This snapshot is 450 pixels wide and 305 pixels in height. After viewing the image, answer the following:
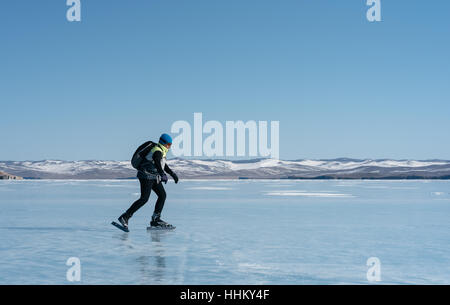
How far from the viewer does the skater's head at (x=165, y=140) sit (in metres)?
8.20

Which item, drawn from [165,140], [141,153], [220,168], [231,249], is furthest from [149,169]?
[220,168]

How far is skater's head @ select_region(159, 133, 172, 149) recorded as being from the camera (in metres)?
8.20

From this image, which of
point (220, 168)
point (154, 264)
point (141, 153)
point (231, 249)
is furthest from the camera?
point (220, 168)

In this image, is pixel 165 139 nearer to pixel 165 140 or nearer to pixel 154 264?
pixel 165 140

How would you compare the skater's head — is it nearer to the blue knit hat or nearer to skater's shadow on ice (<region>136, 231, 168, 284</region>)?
the blue knit hat

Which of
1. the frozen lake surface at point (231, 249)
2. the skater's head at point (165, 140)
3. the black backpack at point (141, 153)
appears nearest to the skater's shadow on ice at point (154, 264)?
the frozen lake surface at point (231, 249)

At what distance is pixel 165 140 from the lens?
8.20 m

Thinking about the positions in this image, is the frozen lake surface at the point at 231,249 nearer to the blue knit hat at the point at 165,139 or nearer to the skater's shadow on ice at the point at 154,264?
the skater's shadow on ice at the point at 154,264

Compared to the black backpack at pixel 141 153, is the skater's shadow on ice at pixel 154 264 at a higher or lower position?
lower

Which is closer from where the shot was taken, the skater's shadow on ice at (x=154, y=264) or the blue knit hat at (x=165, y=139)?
the skater's shadow on ice at (x=154, y=264)

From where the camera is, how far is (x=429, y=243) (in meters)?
6.95

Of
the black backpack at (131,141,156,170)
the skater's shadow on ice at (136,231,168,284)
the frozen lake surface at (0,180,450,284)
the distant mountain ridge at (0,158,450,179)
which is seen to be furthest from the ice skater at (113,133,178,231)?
the distant mountain ridge at (0,158,450,179)
